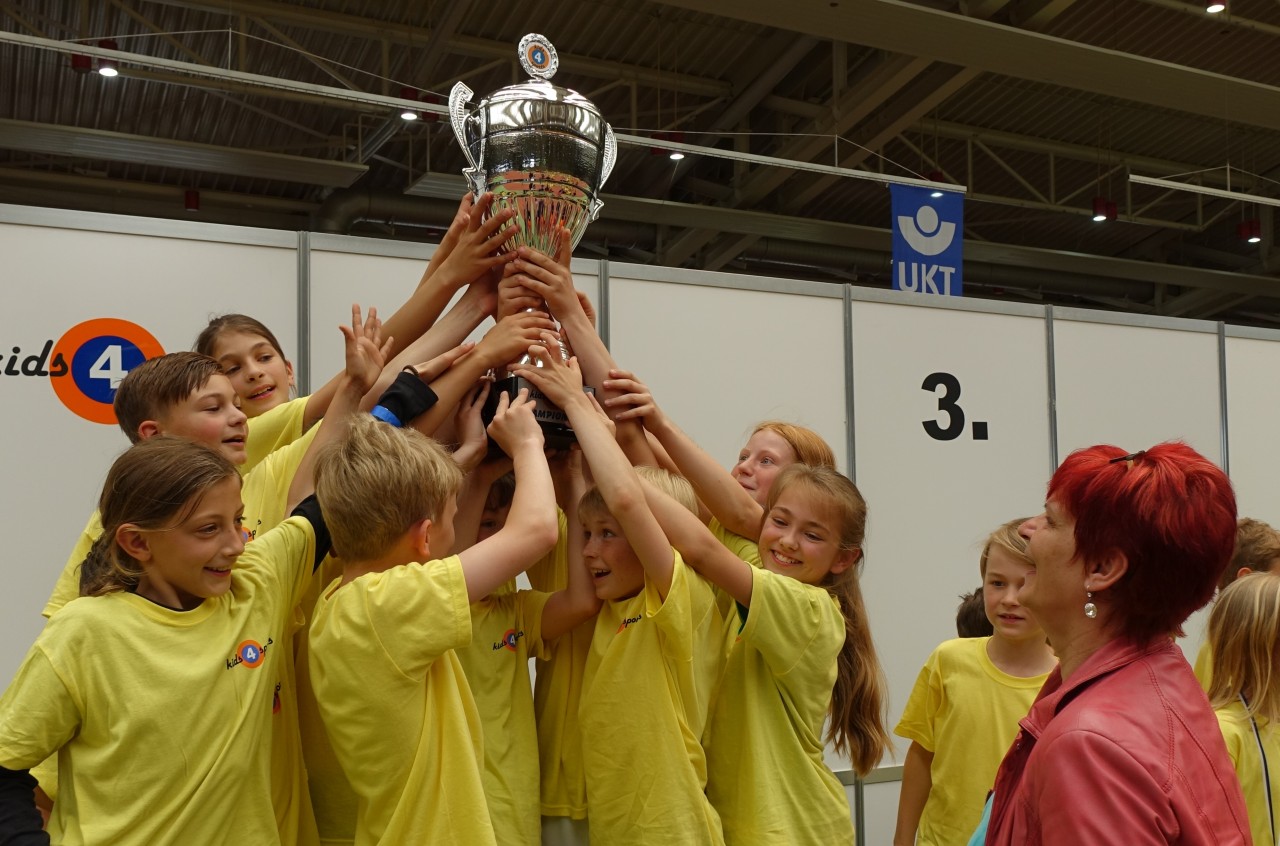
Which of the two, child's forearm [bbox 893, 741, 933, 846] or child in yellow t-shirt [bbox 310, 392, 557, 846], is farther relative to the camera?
child's forearm [bbox 893, 741, 933, 846]

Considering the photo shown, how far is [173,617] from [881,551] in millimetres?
3550

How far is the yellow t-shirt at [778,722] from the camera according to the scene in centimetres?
223

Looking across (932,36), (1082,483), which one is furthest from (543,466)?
(932,36)

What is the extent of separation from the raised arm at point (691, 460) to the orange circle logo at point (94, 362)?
2.18 meters

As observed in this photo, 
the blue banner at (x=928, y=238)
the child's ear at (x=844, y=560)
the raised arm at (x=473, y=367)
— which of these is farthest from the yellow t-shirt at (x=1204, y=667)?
the blue banner at (x=928, y=238)

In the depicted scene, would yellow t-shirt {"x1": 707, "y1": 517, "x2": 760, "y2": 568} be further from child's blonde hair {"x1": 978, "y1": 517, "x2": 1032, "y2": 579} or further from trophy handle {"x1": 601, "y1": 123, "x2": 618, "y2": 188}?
trophy handle {"x1": 601, "y1": 123, "x2": 618, "y2": 188}

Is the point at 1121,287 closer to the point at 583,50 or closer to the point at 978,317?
the point at 583,50

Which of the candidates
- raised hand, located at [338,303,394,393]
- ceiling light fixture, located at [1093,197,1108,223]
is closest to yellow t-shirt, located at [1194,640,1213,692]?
raised hand, located at [338,303,394,393]

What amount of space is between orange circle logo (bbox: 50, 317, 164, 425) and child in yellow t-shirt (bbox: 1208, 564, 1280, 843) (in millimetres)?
3279

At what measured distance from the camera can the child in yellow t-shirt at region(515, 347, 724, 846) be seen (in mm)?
2039

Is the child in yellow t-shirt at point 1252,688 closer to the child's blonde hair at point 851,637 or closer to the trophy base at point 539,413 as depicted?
the child's blonde hair at point 851,637

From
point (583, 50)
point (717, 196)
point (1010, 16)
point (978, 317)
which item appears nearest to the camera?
point (978, 317)

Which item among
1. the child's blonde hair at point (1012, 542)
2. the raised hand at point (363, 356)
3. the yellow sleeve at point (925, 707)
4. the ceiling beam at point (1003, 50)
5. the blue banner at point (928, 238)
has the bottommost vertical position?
the yellow sleeve at point (925, 707)

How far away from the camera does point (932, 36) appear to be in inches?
251
